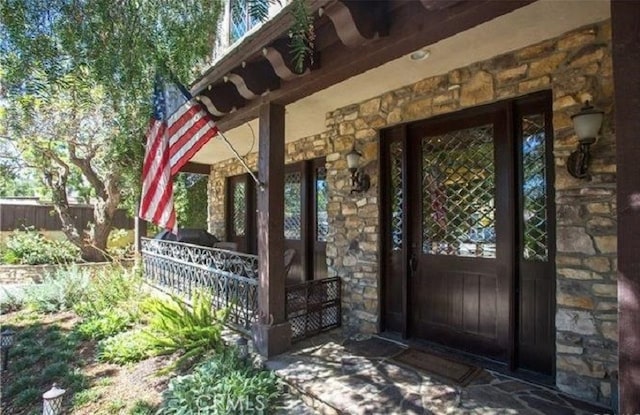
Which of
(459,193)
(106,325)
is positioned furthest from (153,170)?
(459,193)

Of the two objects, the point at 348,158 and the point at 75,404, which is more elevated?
the point at 348,158

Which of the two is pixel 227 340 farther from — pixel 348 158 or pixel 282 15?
pixel 282 15

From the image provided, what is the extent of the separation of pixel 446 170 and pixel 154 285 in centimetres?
492

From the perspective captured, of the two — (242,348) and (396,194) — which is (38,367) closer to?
(242,348)

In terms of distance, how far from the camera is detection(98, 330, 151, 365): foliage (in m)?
3.82

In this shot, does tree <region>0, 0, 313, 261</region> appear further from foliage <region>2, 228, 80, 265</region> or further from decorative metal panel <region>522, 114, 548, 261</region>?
foliage <region>2, 228, 80, 265</region>

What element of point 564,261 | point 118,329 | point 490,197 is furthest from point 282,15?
point 118,329

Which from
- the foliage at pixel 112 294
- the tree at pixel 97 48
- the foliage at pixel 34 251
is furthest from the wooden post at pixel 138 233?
the tree at pixel 97 48

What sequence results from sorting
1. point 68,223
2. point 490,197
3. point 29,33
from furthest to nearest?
1. point 68,223
2. point 490,197
3. point 29,33

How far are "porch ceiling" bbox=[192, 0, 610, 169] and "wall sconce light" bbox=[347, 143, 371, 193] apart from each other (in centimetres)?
62

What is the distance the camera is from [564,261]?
99.7 inches

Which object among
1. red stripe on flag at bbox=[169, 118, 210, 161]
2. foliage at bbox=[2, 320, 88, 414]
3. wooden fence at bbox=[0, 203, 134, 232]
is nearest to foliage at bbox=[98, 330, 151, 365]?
foliage at bbox=[2, 320, 88, 414]

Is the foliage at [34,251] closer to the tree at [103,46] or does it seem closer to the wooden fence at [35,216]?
the wooden fence at [35,216]

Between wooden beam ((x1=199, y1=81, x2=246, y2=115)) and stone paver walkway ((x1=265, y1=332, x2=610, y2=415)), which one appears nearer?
stone paver walkway ((x1=265, y1=332, x2=610, y2=415))
